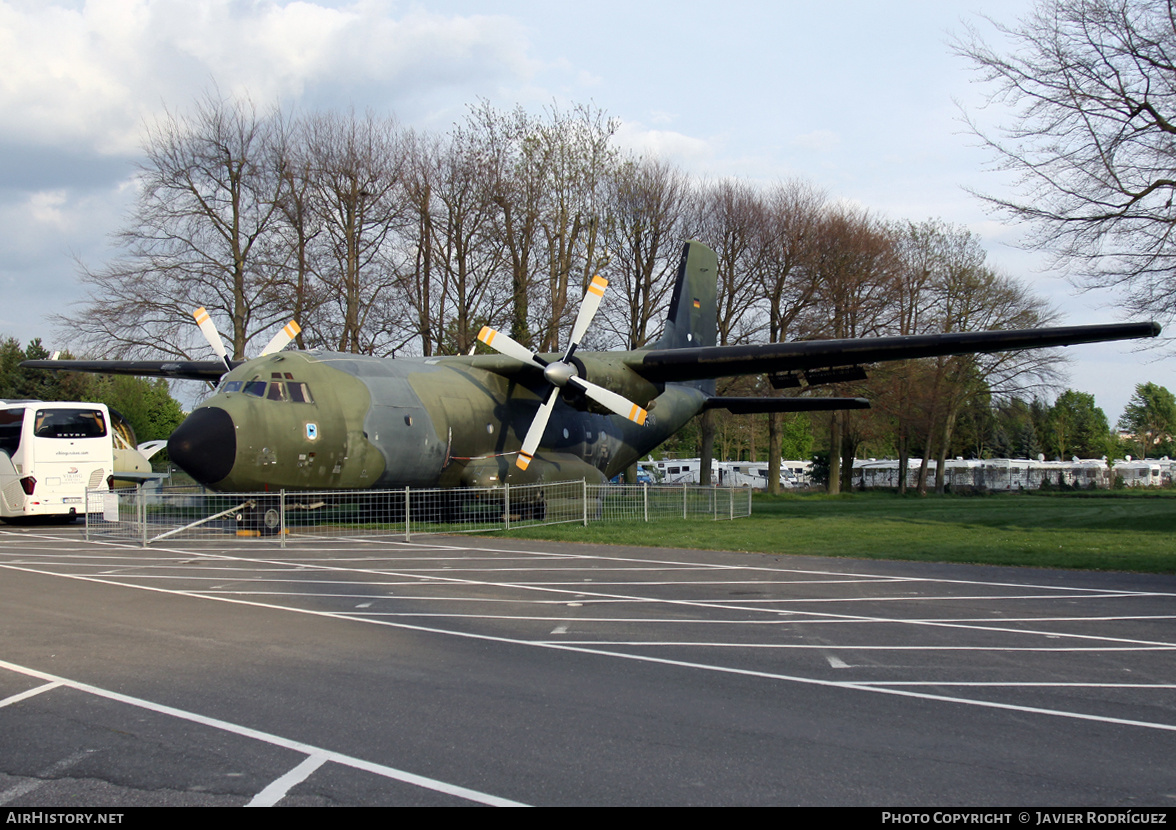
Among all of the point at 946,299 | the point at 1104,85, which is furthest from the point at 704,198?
the point at 1104,85

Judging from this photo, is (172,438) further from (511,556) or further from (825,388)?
(825,388)

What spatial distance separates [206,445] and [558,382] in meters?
7.63

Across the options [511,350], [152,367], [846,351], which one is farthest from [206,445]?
[846,351]

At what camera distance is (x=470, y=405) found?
19188mm

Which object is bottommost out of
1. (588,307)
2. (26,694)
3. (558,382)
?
(26,694)

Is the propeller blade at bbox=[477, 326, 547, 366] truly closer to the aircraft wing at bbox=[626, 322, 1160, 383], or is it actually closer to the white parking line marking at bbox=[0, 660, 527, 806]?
the aircraft wing at bbox=[626, 322, 1160, 383]

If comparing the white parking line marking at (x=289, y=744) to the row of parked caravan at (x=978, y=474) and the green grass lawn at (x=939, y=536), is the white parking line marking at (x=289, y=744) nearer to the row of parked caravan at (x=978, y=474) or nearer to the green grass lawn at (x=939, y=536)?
the green grass lawn at (x=939, y=536)

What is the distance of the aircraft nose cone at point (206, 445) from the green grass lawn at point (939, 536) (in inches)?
230

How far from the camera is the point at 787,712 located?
17.6 feet

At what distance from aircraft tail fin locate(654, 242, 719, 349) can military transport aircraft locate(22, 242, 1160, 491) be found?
0.17 meters

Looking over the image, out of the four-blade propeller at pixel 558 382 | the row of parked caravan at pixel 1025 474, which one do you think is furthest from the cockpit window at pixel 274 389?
the row of parked caravan at pixel 1025 474

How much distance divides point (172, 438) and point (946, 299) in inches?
1432

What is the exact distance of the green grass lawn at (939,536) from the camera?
13.5 meters

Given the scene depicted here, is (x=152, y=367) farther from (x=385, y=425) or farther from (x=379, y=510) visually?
(x=385, y=425)
